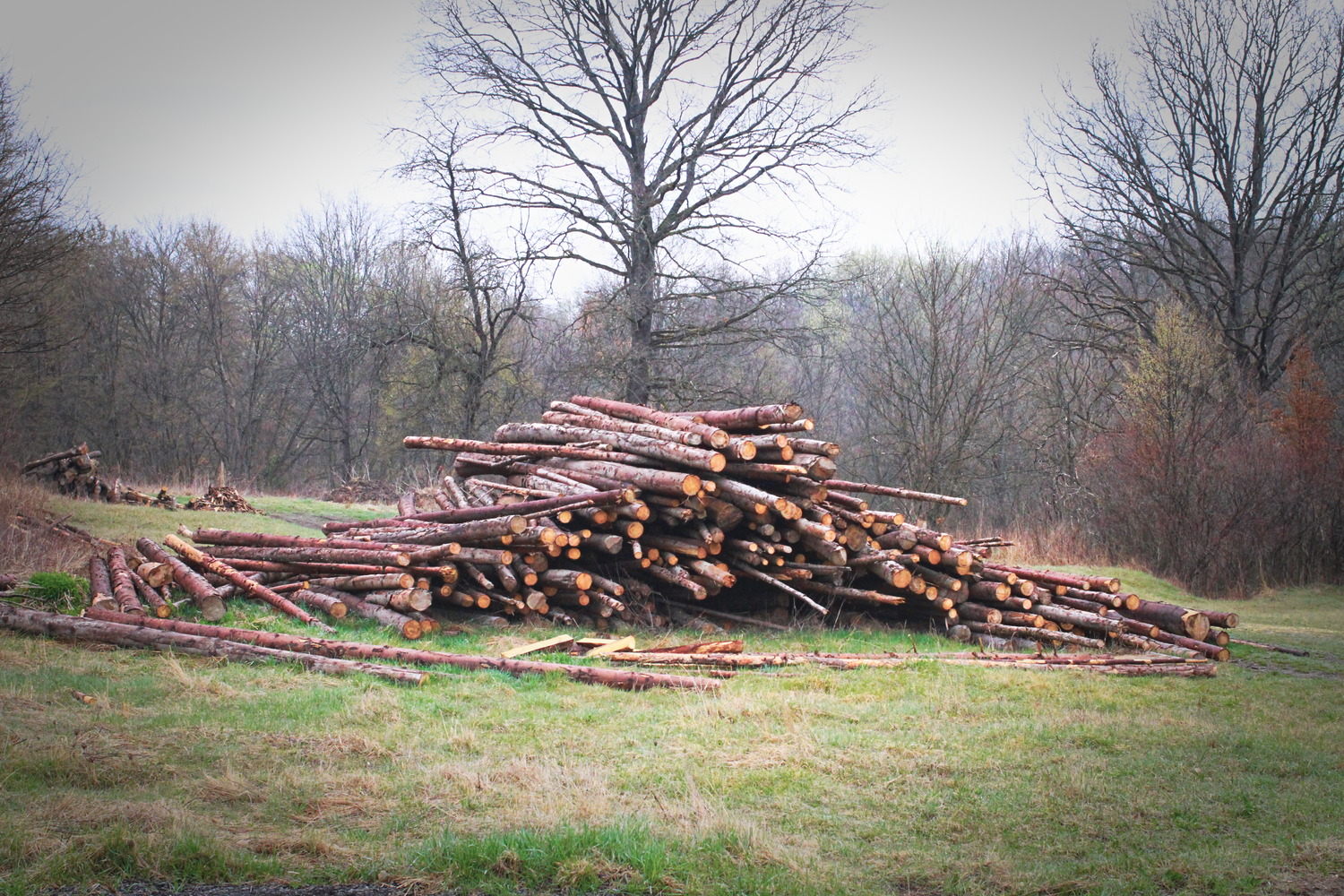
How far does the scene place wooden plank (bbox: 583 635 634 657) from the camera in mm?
8578

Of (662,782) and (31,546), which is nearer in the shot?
(662,782)

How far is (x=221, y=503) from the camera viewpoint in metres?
21.9

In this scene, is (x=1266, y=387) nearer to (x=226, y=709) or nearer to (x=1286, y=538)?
(x=1286, y=538)

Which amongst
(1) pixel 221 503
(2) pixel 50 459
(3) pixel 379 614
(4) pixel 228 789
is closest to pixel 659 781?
A: (4) pixel 228 789

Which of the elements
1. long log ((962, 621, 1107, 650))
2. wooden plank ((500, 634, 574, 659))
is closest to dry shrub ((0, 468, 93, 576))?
wooden plank ((500, 634, 574, 659))

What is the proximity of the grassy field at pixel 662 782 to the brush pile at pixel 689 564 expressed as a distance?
238cm

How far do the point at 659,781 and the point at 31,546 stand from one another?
10677 millimetres

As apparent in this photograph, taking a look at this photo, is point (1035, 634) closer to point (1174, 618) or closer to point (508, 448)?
point (1174, 618)

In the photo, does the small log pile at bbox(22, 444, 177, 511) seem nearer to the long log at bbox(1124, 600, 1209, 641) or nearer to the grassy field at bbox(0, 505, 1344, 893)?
the grassy field at bbox(0, 505, 1344, 893)

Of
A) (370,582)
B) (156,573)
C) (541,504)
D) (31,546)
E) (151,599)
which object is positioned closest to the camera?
(151,599)

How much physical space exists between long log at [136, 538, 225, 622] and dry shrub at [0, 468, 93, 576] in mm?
1528

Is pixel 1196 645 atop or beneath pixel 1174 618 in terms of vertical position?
beneath

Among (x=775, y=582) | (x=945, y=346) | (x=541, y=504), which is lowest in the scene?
(x=775, y=582)

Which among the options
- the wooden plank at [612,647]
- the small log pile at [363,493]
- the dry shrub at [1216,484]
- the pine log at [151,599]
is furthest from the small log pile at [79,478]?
the dry shrub at [1216,484]
